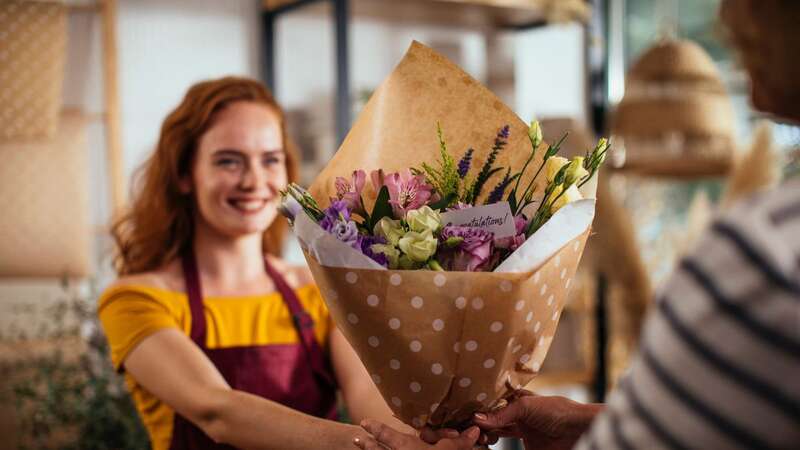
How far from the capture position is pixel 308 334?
2.01m

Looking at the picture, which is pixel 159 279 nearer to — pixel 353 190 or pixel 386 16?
pixel 353 190

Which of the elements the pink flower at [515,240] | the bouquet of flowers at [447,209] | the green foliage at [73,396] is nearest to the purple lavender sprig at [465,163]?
the bouquet of flowers at [447,209]

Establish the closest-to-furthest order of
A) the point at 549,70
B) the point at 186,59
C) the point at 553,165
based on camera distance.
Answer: the point at 553,165 → the point at 186,59 → the point at 549,70

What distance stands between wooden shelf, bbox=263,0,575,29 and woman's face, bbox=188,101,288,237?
127 centimetres

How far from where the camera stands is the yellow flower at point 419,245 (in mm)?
1118

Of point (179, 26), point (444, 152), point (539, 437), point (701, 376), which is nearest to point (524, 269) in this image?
point (444, 152)

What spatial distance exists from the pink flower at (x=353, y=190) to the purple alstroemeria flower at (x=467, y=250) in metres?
0.14

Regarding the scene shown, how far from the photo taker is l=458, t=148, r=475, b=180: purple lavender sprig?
131cm

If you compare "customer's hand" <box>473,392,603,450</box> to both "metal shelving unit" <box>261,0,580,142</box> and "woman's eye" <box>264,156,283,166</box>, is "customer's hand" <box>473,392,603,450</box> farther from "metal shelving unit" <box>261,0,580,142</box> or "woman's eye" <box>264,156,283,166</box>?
"metal shelving unit" <box>261,0,580,142</box>

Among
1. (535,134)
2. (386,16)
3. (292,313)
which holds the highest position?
(386,16)

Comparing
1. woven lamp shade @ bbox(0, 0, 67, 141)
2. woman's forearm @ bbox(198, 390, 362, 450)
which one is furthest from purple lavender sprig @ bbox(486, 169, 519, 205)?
woven lamp shade @ bbox(0, 0, 67, 141)

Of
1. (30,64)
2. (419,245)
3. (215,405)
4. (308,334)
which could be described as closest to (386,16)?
(30,64)

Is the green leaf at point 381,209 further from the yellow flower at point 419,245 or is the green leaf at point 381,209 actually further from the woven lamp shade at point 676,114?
the woven lamp shade at point 676,114

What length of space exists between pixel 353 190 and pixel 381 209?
72 mm
